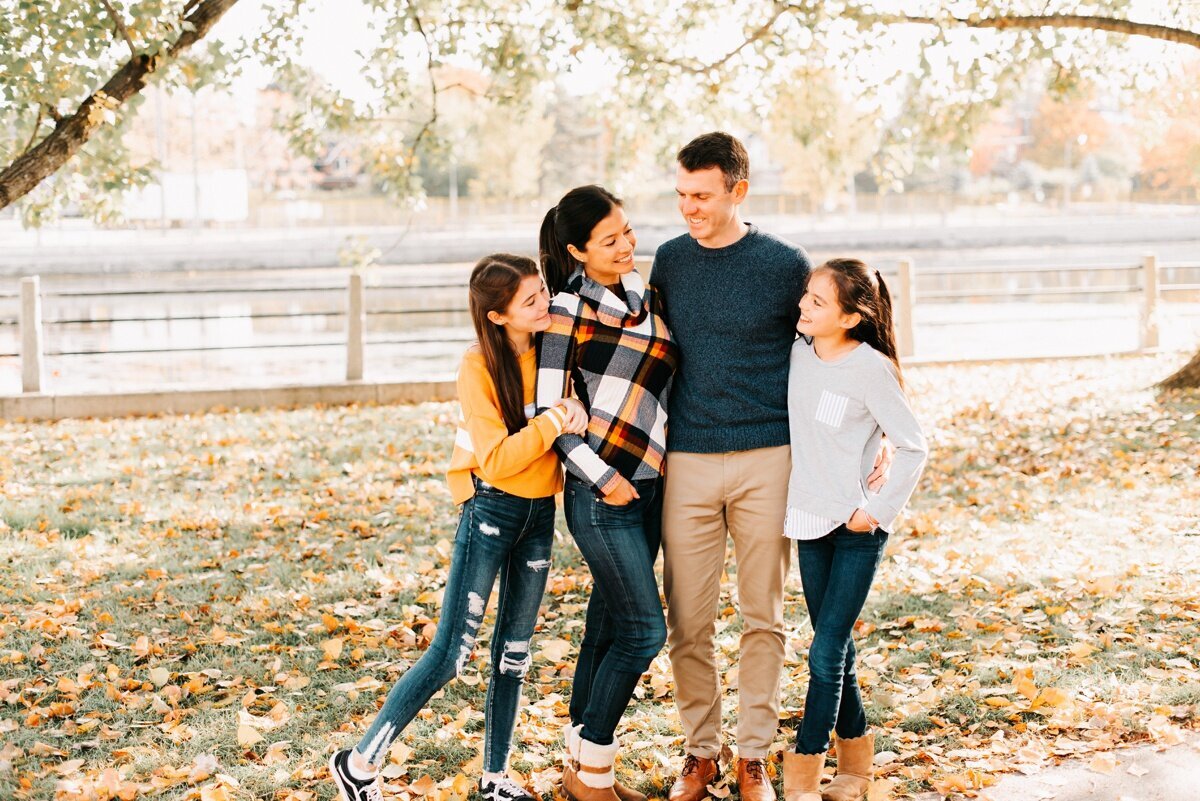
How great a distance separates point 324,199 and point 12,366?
44506mm

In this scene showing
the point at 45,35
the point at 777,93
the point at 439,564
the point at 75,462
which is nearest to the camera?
the point at 45,35

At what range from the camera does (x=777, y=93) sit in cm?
1160

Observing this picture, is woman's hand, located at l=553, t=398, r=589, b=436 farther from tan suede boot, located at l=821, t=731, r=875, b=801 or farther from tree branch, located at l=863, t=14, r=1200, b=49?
tree branch, located at l=863, t=14, r=1200, b=49

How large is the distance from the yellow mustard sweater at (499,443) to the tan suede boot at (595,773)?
0.82m

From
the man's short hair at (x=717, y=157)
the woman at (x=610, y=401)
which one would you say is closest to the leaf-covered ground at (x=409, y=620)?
the woman at (x=610, y=401)

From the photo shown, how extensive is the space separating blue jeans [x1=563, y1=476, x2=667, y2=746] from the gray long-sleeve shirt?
463 millimetres

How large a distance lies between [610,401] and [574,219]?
541mm

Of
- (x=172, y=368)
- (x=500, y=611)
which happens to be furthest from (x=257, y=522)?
(x=172, y=368)

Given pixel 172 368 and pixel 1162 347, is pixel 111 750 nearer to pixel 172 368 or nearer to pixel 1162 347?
Result: pixel 1162 347

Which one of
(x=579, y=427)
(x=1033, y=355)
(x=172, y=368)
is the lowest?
(x=172, y=368)

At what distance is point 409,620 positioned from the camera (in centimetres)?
539

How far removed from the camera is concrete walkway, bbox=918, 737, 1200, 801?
3383 millimetres

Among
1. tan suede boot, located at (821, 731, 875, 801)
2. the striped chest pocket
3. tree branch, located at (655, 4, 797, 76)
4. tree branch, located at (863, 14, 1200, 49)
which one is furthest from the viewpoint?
tree branch, located at (655, 4, 797, 76)

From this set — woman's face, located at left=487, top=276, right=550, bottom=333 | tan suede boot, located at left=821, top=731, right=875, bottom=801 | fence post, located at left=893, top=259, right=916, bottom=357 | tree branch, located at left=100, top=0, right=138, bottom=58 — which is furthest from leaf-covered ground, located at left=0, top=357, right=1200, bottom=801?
fence post, located at left=893, top=259, right=916, bottom=357
